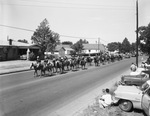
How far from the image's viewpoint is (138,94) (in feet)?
22.0

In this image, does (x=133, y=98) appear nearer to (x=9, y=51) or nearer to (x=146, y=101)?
(x=146, y=101)

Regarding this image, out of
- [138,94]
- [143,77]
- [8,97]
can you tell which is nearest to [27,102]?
[8,97]

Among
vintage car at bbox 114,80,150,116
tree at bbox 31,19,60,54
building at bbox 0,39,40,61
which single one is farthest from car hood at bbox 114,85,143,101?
tree at bbox 31,19,60,54

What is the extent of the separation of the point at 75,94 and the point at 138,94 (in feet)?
13.5

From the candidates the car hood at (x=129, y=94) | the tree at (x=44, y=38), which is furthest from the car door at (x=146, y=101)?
the tree at (x=44, y=38)

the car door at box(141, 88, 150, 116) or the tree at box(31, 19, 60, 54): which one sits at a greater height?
the tree at box(31, 19, 60, 54)

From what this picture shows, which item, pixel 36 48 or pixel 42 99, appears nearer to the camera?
pixel 42 99

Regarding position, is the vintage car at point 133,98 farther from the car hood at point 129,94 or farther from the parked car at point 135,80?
the parked car at point 135,80

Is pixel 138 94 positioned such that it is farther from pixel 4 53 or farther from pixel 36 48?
pixel 36 48

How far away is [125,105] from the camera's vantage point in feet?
23.0

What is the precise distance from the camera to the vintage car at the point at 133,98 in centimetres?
640

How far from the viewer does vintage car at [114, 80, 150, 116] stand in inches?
252

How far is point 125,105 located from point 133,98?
1.68 ft

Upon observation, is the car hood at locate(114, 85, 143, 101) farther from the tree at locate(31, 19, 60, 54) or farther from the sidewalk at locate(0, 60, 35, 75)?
the tree at locate(31, 19, 60, 54)
